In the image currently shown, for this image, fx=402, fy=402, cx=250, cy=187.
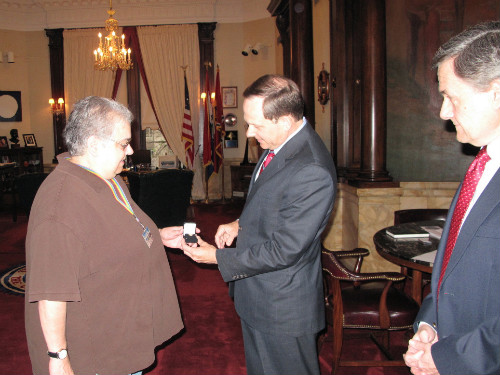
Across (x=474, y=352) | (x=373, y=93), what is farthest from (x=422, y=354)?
(x=373, y=93)

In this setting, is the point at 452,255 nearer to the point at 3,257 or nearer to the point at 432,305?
the point at 432,305

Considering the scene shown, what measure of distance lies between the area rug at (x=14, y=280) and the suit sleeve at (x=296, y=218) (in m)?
3.52

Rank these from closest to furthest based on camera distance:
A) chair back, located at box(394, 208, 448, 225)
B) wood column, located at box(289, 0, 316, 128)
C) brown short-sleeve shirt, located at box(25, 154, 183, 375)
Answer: brown short-sleeve shirt, located at box(25, 154, 183, 375) < chair back, located at box(394, 208, 448, 225) < wood column, located at box(289, 0, 316, 128)

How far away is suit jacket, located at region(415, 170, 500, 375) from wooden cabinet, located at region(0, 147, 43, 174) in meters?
9.63

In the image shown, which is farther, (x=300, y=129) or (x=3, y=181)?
(x=3, y=181)

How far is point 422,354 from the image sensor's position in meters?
1.20

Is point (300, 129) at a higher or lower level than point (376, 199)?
higher

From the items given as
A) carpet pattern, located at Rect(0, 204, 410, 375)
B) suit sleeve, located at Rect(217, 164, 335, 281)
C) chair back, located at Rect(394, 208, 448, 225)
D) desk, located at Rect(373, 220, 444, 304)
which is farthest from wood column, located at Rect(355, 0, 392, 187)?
suit sleeve, located at Rect(217, 164, 335, 281)

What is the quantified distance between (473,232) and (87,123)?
1.33 m

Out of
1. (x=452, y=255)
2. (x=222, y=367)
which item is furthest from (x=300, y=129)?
(x=222, y=367)

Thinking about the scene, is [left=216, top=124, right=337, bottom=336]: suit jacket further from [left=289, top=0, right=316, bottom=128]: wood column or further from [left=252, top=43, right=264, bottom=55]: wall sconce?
[left=252, top=43, right=264, bottom=55]: wall sconce

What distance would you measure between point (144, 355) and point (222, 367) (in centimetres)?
142

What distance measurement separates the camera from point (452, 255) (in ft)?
3.68

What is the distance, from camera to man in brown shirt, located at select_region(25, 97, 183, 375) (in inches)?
52.5
